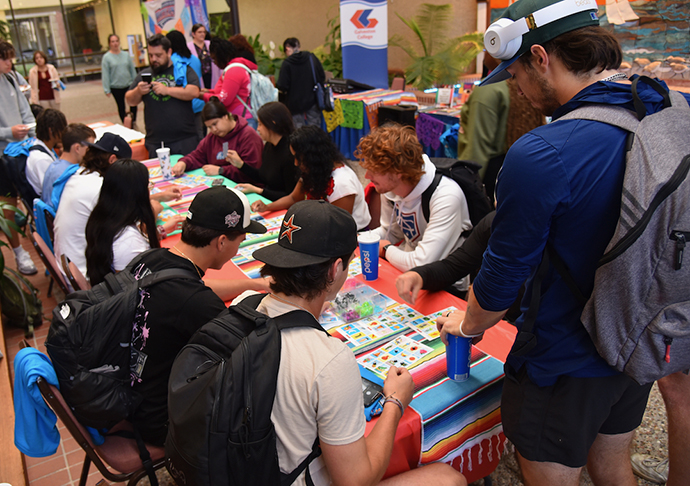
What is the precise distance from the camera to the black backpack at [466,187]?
2.35 metres

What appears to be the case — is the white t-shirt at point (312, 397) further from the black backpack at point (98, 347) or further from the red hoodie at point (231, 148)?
the red hoodie at point (231, 148)

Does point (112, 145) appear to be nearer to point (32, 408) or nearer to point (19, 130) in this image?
point (32, 408)

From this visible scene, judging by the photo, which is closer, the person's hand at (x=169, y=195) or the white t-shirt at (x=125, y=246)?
the white t-shirt at (x=125, y=246)

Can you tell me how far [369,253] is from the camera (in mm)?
2107

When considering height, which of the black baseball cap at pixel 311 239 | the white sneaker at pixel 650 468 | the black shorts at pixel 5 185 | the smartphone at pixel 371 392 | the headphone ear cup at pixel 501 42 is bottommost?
the white sneaker at pixel 650 468

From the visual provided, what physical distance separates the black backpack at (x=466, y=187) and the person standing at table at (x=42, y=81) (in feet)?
23.9

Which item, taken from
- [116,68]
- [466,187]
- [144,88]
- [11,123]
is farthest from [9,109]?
[466,187]

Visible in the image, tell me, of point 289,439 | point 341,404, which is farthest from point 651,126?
point 289,439

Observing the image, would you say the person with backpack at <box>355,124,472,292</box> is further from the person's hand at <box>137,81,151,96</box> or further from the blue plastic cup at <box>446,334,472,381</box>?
the person's hand at <box>137,81,151,96</box>

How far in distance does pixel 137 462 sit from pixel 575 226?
1558mm

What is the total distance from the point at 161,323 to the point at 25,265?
3570mm

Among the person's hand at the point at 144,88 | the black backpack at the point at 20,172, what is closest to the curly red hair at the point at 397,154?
the black backpack at the point at 20,172

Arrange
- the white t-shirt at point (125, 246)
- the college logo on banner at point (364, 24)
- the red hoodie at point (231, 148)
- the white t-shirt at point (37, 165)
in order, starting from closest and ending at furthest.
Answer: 1. the white t-shirt at point (125, 246)
2. the white t-shirt at point (37, 165)
3. the red hoodie at point (231, 148)
4. the college logo on banner at point (364, 24)

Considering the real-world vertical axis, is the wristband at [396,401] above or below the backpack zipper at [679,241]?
below
